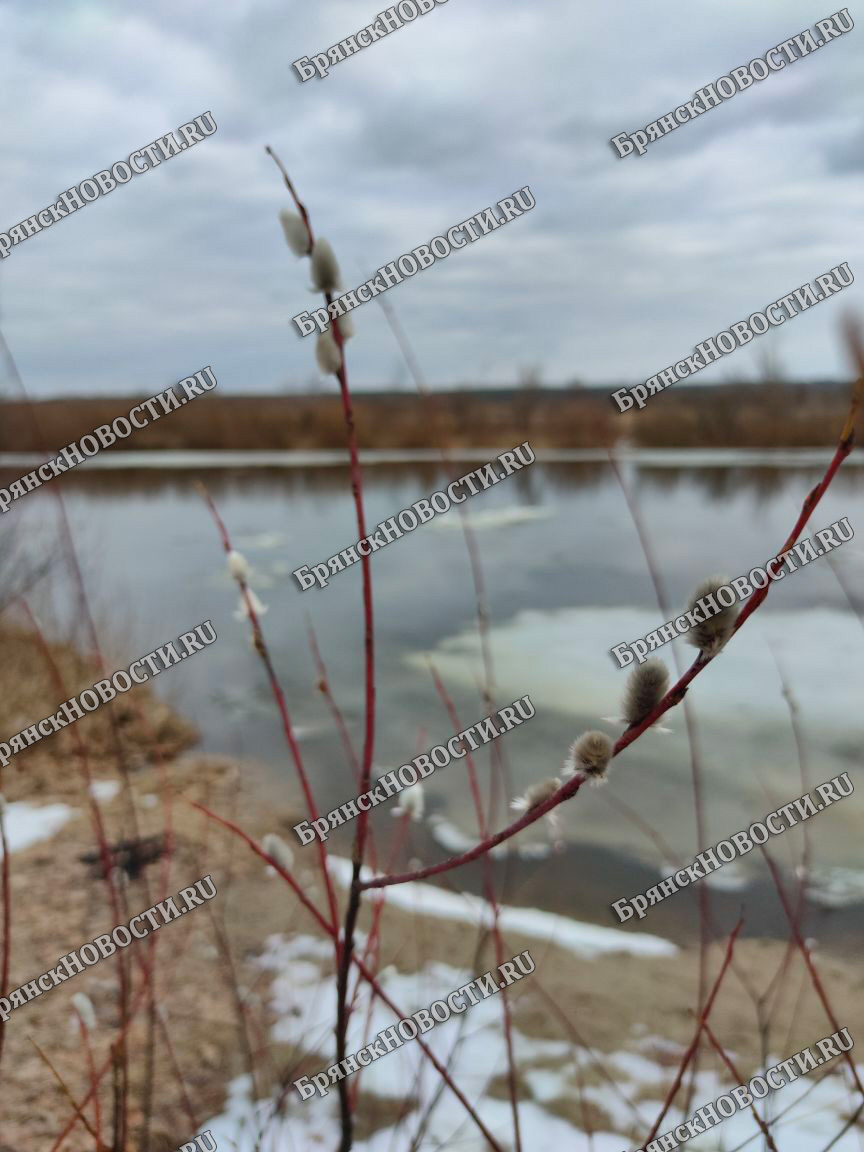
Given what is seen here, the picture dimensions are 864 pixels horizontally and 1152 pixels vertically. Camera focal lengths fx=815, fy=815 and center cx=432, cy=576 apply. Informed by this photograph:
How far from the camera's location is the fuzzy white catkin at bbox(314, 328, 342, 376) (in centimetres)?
74

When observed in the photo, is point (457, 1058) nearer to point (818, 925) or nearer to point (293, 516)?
point (818, 925)

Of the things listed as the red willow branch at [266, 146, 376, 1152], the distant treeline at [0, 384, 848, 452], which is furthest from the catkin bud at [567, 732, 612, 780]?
the distant treeline at [0, 384, 848, 452]

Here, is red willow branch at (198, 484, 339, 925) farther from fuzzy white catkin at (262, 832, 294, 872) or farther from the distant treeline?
the distant treeline

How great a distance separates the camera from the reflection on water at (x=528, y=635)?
180 inches

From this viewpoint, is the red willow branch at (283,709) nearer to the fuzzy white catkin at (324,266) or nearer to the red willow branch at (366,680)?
the red willow branch at (366,680)

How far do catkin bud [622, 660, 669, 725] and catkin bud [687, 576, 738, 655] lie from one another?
32 millimetres

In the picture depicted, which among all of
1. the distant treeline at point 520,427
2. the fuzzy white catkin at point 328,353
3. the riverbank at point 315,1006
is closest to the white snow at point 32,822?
the riverbank at point 315,1006

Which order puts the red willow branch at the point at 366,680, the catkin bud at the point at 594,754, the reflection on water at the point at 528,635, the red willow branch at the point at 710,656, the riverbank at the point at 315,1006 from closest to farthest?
the red willow branch at the point at 710,656
the catkin bud at the point at 594,754
the red willow branch at the point at 366,680
the riverbank at the point at 315,1006
the reflection on water at the point at 528,635

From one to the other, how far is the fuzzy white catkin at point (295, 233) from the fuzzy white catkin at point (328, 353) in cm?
8

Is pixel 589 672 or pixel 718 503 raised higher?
pixel 589 672

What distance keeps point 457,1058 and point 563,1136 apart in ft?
1.23

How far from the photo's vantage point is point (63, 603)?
28.3 ft

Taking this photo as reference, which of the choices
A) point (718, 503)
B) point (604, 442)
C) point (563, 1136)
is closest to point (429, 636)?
point (563, 1136)

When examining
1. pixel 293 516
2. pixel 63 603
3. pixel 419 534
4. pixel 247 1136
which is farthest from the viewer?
pixel 293 516
